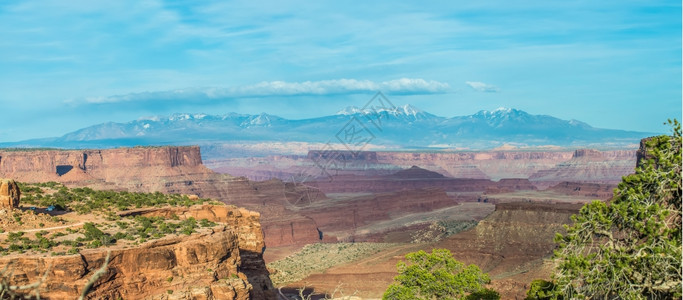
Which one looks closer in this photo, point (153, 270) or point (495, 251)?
point (153, 270)

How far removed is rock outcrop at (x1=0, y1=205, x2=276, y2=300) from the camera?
Answer: 2769 cm

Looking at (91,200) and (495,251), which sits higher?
(91,200)

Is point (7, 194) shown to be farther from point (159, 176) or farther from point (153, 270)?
point (159, 176)

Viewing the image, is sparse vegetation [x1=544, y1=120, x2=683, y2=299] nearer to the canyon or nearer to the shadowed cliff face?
the canyon

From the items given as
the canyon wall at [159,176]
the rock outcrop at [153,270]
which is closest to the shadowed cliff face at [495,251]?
the rock outcrop at [153,270]

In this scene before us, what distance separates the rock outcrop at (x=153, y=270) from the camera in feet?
90.8

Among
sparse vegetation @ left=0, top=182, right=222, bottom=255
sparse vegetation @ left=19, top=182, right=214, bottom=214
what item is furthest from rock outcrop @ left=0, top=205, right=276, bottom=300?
sparse vegetation @ left=19, top=182, right=214, bottom=214

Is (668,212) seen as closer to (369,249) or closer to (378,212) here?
(369,249)

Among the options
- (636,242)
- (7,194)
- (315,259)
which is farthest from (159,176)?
(636,242)

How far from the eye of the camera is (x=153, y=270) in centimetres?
3094

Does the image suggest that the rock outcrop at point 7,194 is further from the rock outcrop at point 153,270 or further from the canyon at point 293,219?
the canyon at point 293,219

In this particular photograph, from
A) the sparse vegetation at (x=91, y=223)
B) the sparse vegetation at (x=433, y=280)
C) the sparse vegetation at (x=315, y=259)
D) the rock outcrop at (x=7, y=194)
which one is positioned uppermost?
the rock outcrop at (x=7, y=194)

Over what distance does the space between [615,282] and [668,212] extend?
8.38ft

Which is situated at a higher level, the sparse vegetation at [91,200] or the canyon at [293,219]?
the sparse vegetation at [91,200]
